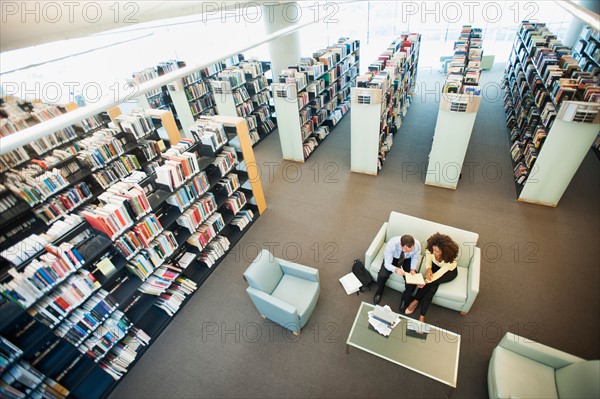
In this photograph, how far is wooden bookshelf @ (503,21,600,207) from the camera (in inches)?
167

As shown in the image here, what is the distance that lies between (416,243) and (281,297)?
182 centimetres

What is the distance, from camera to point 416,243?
3621mm

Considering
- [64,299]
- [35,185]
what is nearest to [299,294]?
[64,299]

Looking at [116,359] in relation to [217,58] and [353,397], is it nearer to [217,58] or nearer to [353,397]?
[353,397]

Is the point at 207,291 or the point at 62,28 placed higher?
the point at 62,28

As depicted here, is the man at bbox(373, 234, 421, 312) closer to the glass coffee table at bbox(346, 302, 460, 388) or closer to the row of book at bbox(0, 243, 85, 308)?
the glass coffee table at bbox(346, 302, 460, 388)

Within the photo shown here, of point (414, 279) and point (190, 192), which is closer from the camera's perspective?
point (414, 279)

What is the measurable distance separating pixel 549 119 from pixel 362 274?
13.9 feet

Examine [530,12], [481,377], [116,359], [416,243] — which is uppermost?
[530,12]

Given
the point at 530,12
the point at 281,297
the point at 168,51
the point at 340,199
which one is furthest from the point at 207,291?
the point at 530,12

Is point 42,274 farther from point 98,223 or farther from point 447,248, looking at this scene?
point 447,248

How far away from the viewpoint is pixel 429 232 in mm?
4016

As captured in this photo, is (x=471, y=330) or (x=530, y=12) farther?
(x=530, y=12)

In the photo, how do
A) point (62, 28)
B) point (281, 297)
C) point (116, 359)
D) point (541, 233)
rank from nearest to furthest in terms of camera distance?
point (62, 28)
point (116, 359)
point (281, 297)
point (541, 233)
